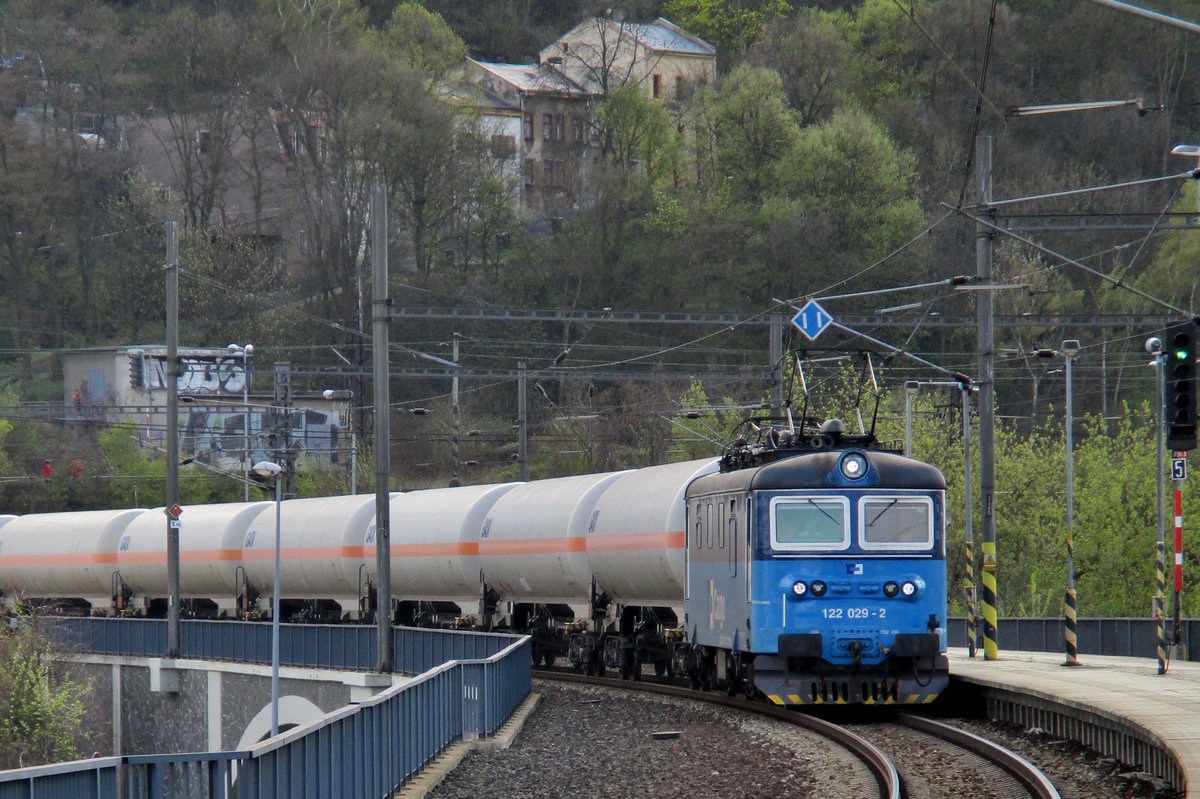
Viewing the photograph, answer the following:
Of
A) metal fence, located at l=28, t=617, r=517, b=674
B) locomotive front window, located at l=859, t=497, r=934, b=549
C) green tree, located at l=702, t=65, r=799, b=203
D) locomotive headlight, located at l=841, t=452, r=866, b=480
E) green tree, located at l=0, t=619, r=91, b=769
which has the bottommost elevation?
green tree, located at l=0, t=619, r=91, b=769

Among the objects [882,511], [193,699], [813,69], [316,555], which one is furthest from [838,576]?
[813,69]

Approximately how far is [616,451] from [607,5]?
164 feet

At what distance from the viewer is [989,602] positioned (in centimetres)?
2725

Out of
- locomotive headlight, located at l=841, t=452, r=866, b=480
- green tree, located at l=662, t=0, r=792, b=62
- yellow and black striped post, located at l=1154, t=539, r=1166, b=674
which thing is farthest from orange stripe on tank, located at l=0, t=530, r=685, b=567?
green tree, located at l=662, t=0, r=792, b=62

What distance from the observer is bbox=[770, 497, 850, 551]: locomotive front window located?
66.9 ft

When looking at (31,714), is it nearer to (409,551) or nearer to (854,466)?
(409,551)

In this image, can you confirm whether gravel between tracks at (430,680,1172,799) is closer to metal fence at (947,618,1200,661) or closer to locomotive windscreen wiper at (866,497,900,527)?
locomotive windscreen wiper at (866,497,900,527)

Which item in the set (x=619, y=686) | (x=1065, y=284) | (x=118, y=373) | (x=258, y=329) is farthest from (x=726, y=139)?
(x=619, y=686)

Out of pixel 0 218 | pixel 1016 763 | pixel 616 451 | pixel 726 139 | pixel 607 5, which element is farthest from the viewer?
pixel 607 5

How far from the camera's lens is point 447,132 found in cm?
8125

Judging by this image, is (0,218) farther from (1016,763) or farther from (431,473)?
(1016,763)

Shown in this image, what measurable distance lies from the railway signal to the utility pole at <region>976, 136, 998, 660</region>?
6253 mm

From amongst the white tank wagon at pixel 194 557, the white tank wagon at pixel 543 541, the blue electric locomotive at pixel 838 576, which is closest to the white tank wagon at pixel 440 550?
the white tank wagon at pixel 543 541

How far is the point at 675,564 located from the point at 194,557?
23905 millimetres
